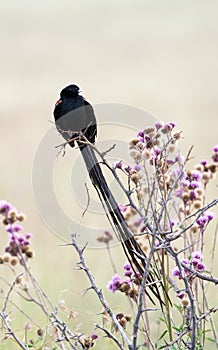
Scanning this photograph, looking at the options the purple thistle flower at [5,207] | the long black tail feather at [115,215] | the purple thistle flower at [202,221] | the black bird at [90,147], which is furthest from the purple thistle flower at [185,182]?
the purple thistle flower at [5,207]

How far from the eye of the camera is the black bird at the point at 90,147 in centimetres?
177

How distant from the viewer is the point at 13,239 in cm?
231

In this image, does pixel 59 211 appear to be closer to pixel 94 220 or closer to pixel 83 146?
pixel 83 146

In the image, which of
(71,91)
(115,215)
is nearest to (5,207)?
(71,91)

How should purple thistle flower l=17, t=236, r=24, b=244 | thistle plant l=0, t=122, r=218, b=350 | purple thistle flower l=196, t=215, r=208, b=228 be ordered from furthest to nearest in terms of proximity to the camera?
purple thistle flower l=17, t=236, r=24, b=244, purple thistle flower l=196, t=215, r=208, b=228, thistle plant l=0, t=122, r=218, b=350

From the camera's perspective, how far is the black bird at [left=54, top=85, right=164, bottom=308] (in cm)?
177

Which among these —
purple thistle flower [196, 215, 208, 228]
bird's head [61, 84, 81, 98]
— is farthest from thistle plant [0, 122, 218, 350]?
bird's head [61, 84, 81, 98]

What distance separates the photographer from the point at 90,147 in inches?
74.7

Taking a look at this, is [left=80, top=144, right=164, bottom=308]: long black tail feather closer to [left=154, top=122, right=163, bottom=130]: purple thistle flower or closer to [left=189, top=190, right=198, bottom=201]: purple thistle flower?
[left=154, top=122, right=163, bottom=130]: purple thistle flower

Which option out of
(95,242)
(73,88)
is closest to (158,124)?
(73,88)

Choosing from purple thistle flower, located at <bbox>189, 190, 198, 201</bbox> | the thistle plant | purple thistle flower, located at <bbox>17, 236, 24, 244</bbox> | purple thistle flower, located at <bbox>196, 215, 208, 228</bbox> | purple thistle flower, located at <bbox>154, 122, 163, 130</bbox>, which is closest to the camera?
the thistle plant

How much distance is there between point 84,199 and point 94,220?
264cm

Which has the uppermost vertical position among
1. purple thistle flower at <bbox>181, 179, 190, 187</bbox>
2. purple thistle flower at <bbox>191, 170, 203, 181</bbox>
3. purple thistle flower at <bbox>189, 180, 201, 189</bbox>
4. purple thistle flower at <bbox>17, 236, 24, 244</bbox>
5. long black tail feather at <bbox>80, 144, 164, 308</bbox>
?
purple thistle flower at <bbox>191, 170, 203, 181</bbox>

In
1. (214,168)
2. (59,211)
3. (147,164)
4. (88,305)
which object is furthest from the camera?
(88,305)
